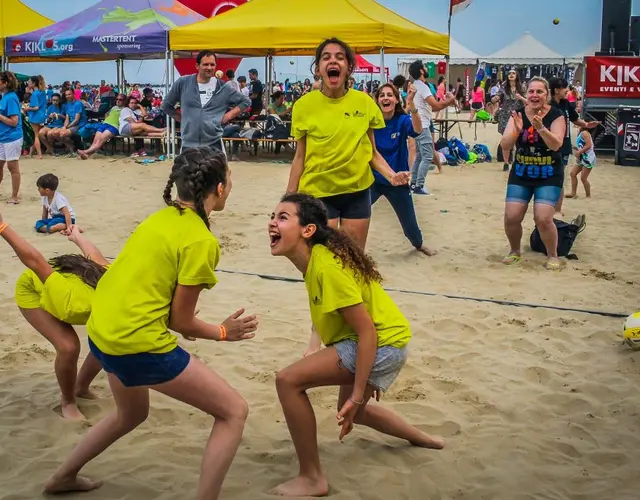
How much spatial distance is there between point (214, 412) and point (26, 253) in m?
1.18

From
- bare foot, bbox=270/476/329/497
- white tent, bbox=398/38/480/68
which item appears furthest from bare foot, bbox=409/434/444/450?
white tent, bbox=398/38/480/68

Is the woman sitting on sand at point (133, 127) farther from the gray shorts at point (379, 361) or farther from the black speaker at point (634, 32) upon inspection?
the gray shorts at point (379, 361)

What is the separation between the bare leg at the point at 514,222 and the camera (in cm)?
645

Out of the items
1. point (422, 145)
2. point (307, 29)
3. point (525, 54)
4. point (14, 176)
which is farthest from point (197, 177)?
point (525, 54)

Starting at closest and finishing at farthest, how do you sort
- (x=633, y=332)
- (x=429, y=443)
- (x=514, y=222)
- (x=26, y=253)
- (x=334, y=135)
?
(x=26, y=253)
(x=429, y=443)
(x=334, y=135)
(x=633, y=332)
(x=514, y=222)

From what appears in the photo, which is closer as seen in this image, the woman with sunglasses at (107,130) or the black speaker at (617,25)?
the woman with sunglasses at (107,130)

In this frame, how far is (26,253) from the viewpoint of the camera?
3.19 meters

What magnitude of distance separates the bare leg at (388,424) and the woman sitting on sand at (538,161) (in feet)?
11.2

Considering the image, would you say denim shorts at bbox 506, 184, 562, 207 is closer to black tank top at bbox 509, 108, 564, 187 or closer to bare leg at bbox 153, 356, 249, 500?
black tank top at bbox 509, 108, 564, 187

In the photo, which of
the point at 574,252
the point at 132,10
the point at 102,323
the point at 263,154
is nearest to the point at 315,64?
the point at 102,323

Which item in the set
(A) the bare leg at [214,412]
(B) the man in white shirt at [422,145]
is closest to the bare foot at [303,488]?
(A) the bare leg at [214,412]

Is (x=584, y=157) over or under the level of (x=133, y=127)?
under

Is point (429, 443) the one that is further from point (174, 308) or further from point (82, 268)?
point (82, 268)

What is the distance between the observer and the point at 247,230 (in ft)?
26.6
